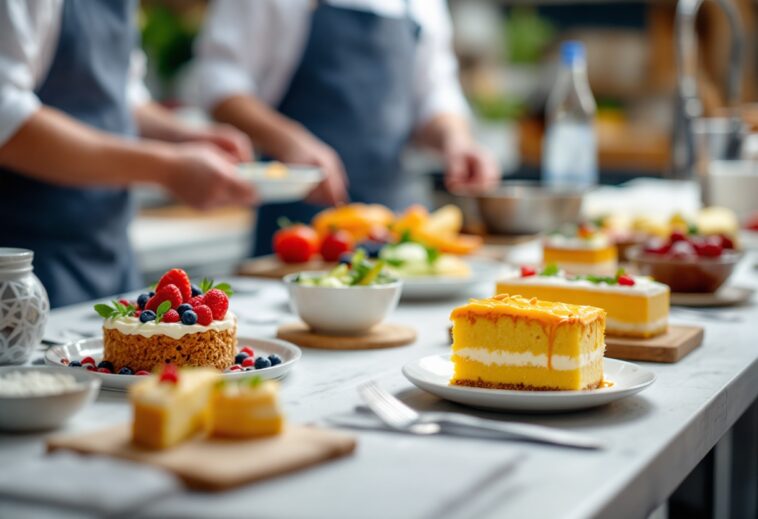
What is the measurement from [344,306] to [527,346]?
0.39 meters

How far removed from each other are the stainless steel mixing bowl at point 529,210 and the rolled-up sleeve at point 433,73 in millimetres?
769

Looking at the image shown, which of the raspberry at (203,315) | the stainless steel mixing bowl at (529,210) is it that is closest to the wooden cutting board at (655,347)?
the raspberry at (203,315)

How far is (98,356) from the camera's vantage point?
1.36 m

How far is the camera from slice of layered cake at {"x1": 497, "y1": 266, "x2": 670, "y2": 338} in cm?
150

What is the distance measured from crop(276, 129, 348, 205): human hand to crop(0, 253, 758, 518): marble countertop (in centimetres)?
128

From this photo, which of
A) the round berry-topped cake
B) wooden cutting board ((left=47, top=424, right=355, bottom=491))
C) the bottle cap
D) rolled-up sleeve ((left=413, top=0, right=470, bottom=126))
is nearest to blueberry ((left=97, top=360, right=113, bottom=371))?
the round berry-topped cake

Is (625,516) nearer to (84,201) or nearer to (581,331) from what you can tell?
(581,331)

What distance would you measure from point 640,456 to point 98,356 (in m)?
0.68

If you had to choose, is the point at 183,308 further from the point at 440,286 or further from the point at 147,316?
the point at 440,286

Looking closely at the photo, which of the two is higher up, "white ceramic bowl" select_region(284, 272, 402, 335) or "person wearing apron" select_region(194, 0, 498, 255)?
"person wearing apron" select_region(194, 0, 498, 255)

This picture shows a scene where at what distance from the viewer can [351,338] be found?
60.7 inches

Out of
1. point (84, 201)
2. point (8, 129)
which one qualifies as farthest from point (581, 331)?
point (84, 201)

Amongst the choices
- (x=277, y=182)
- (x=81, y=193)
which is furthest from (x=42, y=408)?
(x=81, y=193)

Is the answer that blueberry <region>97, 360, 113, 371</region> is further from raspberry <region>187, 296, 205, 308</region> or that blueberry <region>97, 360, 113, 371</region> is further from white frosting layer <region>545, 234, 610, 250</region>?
white frosting layer <region>545, 234, 610, 250</region>
